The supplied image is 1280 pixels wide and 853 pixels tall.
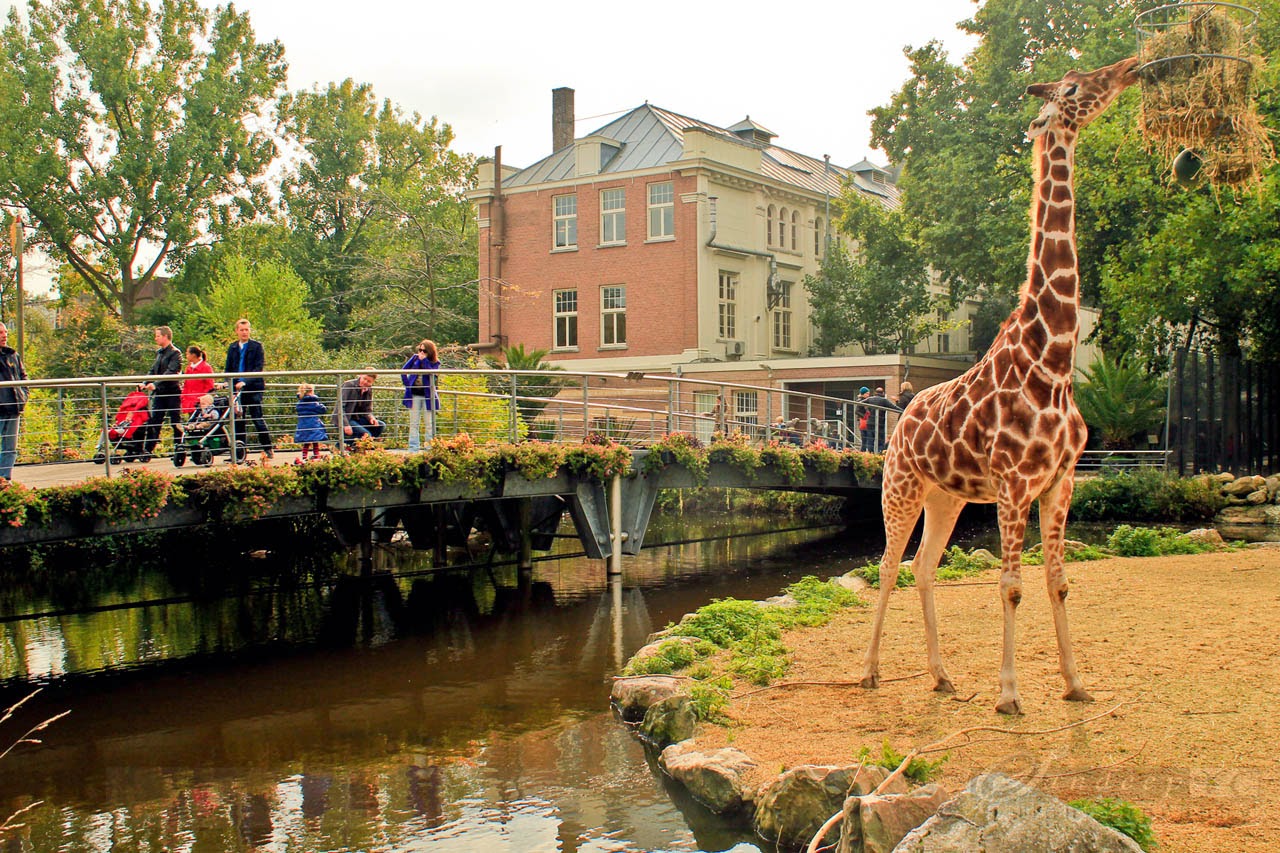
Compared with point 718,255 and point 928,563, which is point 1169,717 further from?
point 718,255

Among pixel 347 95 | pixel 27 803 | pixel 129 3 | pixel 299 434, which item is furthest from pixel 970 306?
pixel 27 803

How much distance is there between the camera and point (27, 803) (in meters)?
9.06

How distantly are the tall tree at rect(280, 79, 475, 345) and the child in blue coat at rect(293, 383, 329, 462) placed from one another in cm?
3180

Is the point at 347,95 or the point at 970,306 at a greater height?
the point at 347,95

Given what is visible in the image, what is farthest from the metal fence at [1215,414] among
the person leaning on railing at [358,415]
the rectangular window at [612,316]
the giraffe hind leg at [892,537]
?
the giraffe hind leg at [892,537]

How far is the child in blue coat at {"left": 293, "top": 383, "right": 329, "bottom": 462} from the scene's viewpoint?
53.5 ft

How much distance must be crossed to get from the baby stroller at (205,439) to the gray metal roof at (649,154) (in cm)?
2547

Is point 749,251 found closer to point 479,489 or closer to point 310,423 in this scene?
point 479,489

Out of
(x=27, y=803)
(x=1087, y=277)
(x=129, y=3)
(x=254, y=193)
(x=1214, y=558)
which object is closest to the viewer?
(x=27, y=803)

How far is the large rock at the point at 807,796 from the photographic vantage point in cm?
719

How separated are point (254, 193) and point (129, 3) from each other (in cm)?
870

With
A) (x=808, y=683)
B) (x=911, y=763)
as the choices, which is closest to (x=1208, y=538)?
(x=808, y=683)

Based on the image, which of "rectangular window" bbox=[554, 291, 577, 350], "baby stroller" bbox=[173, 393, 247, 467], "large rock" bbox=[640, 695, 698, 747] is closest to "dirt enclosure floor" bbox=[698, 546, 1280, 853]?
"large rock" bbox=[640, 695, 698, 747]

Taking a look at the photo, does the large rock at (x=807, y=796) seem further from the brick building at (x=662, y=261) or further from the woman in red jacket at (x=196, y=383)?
the brick building at (x=662, y=261)
